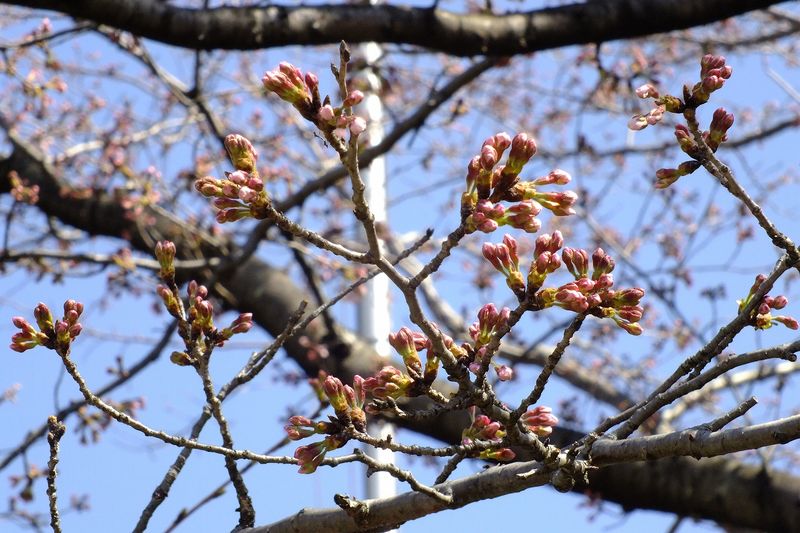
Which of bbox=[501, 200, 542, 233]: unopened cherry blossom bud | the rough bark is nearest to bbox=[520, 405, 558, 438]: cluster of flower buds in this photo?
bbox=[501, 200, 542, 233]: unopened cherry blossom bud

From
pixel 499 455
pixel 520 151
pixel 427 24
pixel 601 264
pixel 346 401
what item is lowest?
pixel 499 455

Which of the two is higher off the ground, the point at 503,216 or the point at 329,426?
the point at 503,216

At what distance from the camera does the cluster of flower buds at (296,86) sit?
134cm

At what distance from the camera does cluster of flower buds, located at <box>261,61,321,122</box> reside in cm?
134

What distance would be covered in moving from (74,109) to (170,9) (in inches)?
181

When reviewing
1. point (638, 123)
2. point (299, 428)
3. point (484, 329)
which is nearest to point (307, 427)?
point (299, 428)

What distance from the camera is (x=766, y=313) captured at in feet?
5.78

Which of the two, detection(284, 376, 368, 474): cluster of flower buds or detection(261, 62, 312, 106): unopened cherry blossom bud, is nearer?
detection(261, 62, 312, 106): unopened cherry blossom bud

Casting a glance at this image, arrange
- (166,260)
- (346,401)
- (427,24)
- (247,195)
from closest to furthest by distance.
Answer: (247,195), (346,401), (166,260), (427,24)

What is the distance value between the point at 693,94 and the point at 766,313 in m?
0.47

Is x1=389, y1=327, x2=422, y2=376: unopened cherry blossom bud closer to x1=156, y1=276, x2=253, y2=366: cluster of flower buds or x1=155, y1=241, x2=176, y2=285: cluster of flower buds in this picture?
x1=156, y1=276, x2=253, y2=366: cluster of flower buds

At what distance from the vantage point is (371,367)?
4.98m

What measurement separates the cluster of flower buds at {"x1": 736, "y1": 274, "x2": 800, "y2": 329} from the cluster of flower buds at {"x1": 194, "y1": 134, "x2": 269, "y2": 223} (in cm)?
95

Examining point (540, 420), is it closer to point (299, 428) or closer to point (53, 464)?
point (299, 428)
